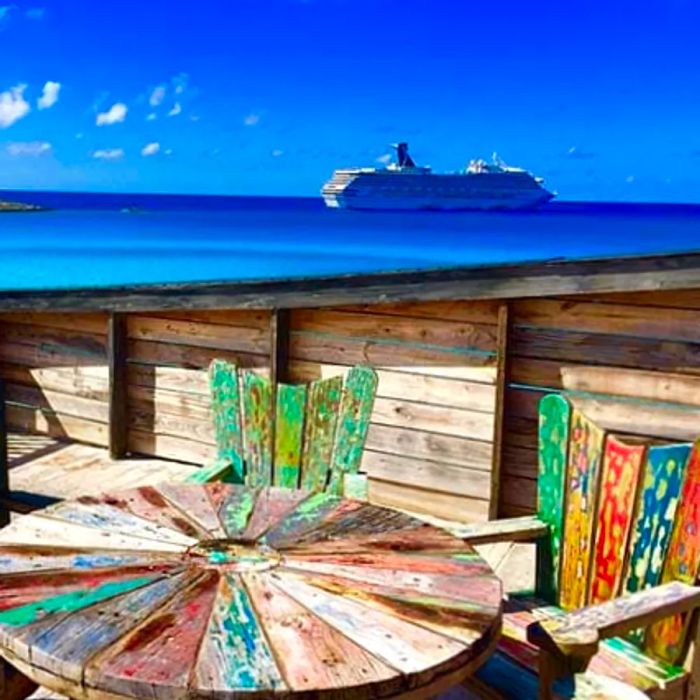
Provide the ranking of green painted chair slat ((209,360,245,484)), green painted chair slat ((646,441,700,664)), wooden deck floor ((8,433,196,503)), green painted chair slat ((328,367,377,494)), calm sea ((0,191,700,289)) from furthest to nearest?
calm sea ((0,191,700,289)), wooden deck floor ((8,433,196,503)), green painted chair slat ((209,360,245,484)), green painted chair slat ((328,367,377,494)), green painted chair slat ((646,441,700,664))

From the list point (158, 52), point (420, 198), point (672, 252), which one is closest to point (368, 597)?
point (672, 252)

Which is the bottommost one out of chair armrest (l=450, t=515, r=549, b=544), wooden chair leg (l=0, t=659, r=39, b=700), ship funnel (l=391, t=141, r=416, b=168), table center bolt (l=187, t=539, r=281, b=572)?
wooden chair leg (l=0, t=659, r=39, b=700)

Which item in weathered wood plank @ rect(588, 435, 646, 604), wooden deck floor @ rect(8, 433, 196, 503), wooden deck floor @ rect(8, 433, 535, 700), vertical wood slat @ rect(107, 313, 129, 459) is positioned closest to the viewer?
weathered wood plank @ rect(588, 435, 646, 604)

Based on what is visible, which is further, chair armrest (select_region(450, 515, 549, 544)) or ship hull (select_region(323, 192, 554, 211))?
ship hull (select_region(323, 192, 554, 211))

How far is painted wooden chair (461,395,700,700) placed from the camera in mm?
1619

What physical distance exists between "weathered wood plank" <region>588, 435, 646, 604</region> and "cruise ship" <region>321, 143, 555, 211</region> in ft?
198

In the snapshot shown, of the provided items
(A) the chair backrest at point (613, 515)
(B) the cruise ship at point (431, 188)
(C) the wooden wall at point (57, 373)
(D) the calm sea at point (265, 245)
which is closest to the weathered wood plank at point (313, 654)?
(A) the chair backrest at point (613, 515)

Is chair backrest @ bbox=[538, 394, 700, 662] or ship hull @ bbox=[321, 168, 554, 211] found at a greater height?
ship hull @ bbox=[321, 168, 554, 211]

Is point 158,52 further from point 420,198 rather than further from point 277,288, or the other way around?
point 277,288

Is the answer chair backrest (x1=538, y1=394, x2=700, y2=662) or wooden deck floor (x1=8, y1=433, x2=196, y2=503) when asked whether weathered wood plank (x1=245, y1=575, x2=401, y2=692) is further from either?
wooden deck floor (x1=8, y1=433, x2=196, y2=503)

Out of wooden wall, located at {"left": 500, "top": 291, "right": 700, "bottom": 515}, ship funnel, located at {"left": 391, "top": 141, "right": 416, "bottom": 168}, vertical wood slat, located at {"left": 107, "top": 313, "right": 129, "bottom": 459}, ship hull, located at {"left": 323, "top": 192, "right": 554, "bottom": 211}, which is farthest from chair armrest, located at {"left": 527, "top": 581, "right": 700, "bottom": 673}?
ship funnel, located at {"left": 391, "top": 141, "right": 416, "bottom": 168}

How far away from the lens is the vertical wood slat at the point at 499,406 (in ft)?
11.7

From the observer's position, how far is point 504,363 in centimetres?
359

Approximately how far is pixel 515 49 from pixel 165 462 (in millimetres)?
84187
